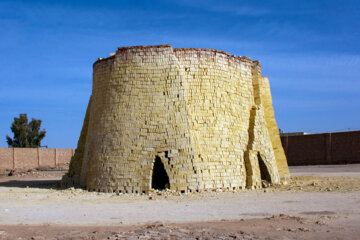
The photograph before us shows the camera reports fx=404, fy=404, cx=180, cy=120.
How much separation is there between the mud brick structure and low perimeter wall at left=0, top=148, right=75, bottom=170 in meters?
17.5

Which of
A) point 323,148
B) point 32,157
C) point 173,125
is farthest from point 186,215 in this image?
point 32,157

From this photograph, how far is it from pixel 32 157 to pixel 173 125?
23593mm

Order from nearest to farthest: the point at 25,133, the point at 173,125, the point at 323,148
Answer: the point at 173,125 < the point at 323,148 < the point at 25,133

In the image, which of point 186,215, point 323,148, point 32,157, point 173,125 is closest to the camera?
point 186,215

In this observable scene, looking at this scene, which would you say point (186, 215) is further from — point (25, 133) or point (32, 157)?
point (25, 133)

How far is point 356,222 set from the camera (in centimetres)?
922

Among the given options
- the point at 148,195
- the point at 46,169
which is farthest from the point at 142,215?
the point at 46,169

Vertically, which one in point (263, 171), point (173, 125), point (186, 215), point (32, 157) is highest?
point (173, 125)

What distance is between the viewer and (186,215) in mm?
10562

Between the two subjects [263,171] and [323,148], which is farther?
[323,148]

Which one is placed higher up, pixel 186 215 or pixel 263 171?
pixel 263 171

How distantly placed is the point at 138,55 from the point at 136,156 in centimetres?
415

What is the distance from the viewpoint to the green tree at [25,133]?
54.5 m

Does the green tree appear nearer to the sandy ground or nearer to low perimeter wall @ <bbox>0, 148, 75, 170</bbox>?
low perimeter wall @ <bbox>0, 148, 75, 170</bbox>
